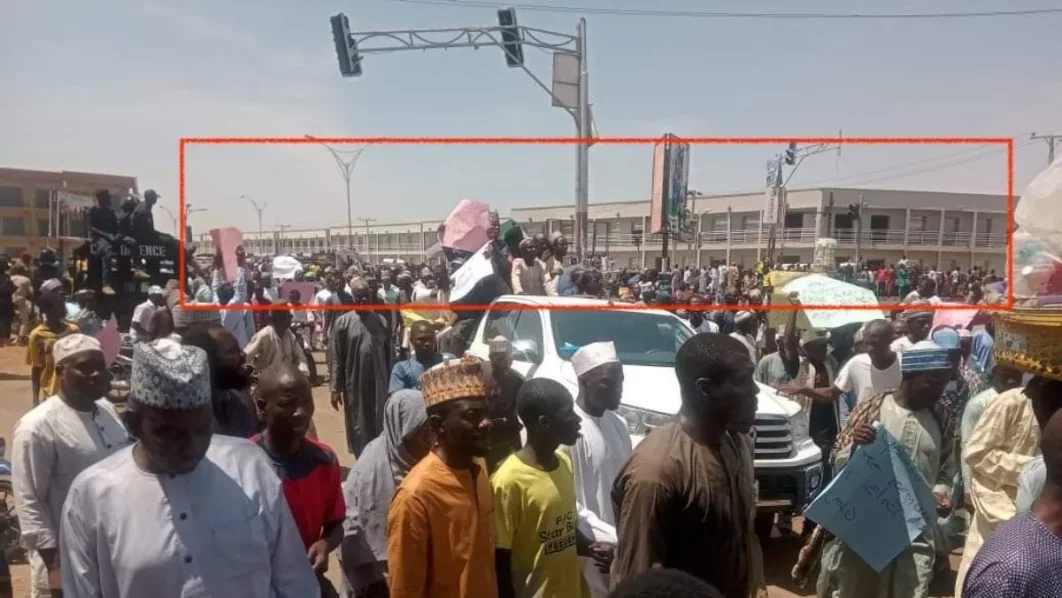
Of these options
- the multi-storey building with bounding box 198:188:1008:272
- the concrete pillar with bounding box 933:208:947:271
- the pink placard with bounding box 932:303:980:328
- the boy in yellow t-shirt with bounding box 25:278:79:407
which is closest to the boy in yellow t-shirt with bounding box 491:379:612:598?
the boy in yellow t-shirt with bounding box 25:278:79:407

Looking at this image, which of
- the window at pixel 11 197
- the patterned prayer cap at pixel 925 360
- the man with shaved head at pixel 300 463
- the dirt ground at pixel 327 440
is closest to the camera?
the man with shaved head at pixel 300 463

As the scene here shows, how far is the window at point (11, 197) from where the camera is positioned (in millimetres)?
47938

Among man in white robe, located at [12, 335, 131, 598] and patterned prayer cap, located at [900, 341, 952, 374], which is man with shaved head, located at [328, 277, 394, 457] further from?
patterned prayer cap, located at [900, 341, 952, 374]

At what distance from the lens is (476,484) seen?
3.02 m

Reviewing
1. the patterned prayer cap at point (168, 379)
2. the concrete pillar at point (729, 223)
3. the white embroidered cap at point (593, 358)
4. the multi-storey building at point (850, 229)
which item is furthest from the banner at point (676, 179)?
the concrete pillar at point (729, 223)

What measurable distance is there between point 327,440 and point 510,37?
25.7ft

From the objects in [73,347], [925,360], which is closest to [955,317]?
[925,360]

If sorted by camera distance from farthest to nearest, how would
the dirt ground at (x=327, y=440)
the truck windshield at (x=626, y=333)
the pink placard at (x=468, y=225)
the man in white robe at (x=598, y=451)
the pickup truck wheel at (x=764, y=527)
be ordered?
the pink placard at (x=468, y=225), the truck windshield at (x=626, y=333), the pickup truck wheel at (x=764, y=527), the dirt ground at (x=327, y=440), the man in white robe at (x=598, y=451)

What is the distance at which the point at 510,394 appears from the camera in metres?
5.37

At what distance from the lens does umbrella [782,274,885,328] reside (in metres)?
7.32

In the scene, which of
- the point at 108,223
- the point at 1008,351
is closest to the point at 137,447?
the point at 1008,351

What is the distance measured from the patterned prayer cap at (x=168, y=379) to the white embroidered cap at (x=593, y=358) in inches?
96.0

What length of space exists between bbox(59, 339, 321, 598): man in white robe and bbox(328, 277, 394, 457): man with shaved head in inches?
204

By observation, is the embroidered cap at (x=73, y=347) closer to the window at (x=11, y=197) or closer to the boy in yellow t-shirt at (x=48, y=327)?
the boy in yellow t-shirt at (x=48, y=327)
